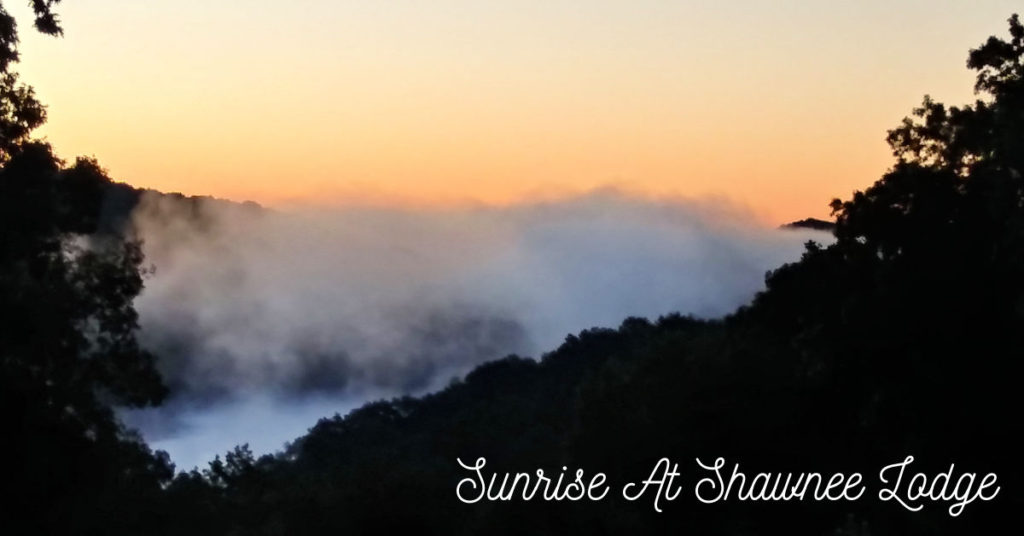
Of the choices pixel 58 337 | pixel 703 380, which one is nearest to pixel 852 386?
pixel 703 380

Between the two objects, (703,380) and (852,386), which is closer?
(852,386)

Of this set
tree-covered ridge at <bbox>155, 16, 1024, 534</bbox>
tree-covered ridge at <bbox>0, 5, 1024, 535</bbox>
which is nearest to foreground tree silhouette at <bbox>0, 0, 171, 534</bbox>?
tree-covered ridge at <bbox>0, 5, 1024, 535</bbox>

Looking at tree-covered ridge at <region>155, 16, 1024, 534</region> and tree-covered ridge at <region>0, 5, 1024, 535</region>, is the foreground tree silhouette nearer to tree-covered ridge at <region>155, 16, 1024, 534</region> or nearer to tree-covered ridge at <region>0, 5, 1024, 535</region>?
tree-covered ridge at <region>0, 5, 1024, 535</region>

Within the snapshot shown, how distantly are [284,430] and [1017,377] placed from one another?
269 ft

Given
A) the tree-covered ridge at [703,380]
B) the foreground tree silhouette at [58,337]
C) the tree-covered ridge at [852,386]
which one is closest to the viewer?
the foreground tree silhouette at [58,337]

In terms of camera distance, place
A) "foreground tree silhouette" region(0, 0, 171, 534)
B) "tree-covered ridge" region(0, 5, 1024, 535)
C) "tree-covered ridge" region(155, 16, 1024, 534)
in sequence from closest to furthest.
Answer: "foreground tree silhouette" region(0, 0, 171, 534) → "tree-covered ridge" region(0, 5, 1024, 535) → "tree-covered ridge" region(155, 16, 1024, 534)

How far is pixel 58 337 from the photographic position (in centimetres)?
2095

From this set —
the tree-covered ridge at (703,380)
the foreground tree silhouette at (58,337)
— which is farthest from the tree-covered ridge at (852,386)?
the foreground tree silhouette at (58,337)

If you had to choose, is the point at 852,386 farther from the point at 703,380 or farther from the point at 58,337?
the point at 58,337

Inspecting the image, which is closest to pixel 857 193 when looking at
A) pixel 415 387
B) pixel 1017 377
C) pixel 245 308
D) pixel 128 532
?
pixel 1017 377

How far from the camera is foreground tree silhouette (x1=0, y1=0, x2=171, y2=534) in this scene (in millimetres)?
19906

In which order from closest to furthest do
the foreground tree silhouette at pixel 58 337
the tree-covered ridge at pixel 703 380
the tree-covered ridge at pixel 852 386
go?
1. the foreground tree silhouette at pixel 58 337
2. the tree-covered ridge at pixel 703 380
3. the tree-covered ridge at pixel 852 386

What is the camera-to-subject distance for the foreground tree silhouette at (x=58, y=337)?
784 inches

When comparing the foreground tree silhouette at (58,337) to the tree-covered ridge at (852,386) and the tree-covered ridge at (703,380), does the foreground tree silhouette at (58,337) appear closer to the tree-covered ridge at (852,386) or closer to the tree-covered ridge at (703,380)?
the tree-covered ridge at (703,380)
